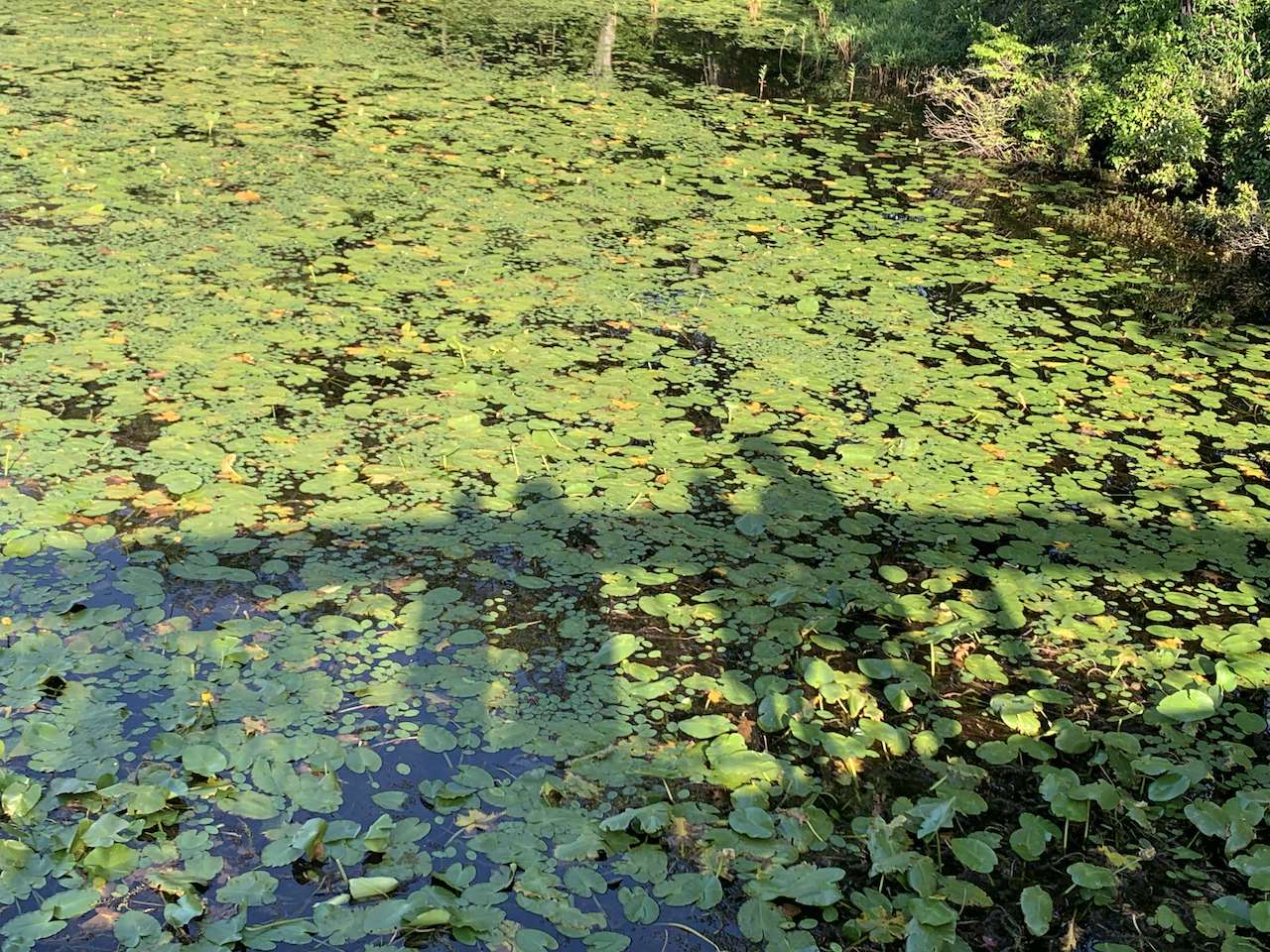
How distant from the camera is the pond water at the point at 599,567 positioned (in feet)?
8.04

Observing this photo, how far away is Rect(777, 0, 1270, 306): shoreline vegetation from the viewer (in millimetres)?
6777

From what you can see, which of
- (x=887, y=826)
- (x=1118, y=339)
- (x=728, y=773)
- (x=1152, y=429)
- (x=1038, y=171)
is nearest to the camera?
(x=887, y=826)

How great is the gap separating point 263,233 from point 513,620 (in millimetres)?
3237

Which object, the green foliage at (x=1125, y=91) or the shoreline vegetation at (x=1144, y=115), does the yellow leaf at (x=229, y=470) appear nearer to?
the shoreline vegetation at (x=1144, y=115)

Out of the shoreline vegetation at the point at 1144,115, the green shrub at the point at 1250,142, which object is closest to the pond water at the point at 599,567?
the shoreline vegetation at the point at 1144,115

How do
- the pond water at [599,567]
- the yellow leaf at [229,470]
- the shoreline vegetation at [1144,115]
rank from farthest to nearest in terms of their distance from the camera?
the shoreline vegetation at [1144,115] < the yellow leaf at [229,470] < the pond water at [599,567]

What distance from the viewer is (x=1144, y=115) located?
7.34m

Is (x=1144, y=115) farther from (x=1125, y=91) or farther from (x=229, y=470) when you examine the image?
(x=229, y=470)

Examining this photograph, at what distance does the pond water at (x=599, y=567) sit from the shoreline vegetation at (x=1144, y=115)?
601 mm

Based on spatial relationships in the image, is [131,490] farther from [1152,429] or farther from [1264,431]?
[1264,431]

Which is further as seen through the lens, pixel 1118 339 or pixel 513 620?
pixel 1118 339

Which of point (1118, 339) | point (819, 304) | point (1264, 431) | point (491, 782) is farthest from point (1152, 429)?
point (491, 782)

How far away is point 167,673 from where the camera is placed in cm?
287

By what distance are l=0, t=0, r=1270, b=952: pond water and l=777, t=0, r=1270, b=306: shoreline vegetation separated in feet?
1.97
